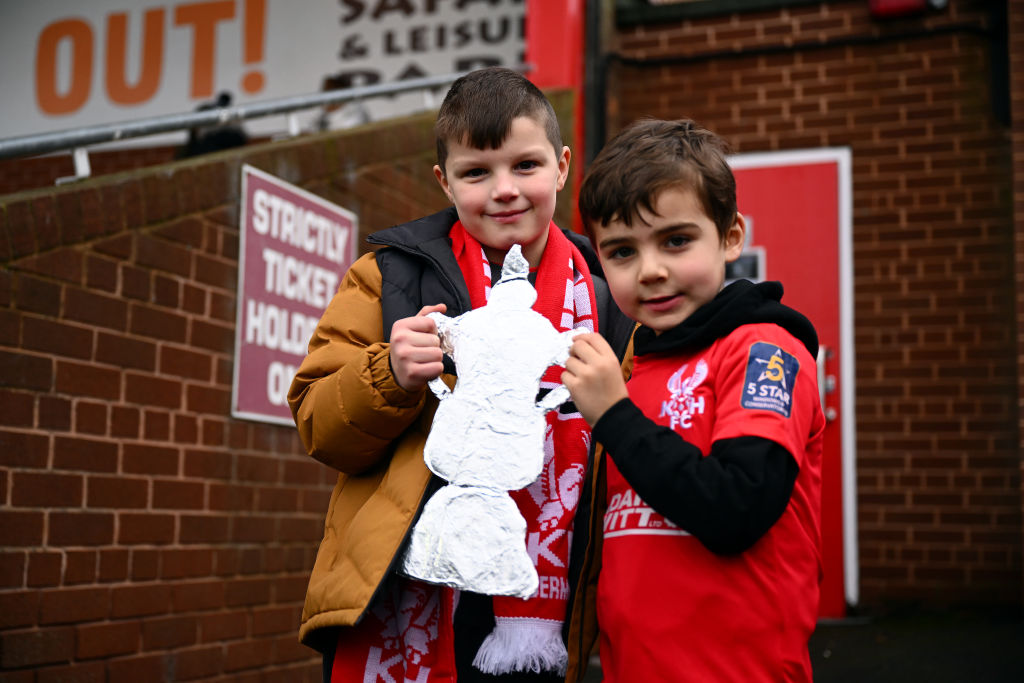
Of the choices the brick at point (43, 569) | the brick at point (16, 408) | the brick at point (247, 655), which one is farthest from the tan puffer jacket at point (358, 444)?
the brick at point (247, 655)

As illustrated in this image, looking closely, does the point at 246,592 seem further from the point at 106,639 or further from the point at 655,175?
the point at 655,175

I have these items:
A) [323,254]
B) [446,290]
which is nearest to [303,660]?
[323,254]

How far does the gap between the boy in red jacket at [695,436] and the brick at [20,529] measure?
2.02 metres

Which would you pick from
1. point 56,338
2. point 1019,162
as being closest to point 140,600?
point 56,338

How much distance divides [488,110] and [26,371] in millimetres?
1962

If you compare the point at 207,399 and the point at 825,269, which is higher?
the point at 825,269

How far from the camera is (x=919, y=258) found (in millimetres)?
5730

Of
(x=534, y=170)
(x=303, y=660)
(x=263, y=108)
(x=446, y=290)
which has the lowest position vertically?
(x=303, y=660)

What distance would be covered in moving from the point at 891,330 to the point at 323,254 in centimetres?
328

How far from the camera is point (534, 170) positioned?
1.77 meters

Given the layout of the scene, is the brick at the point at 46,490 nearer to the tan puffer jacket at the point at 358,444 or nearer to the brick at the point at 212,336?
the brick at the point at 212,336

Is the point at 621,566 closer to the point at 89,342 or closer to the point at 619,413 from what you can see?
the point at 619,413

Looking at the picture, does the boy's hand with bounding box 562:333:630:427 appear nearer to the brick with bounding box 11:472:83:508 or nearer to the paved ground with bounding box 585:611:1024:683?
the brick with bounding box 11:472:83:508

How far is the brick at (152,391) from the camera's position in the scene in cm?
340
